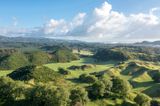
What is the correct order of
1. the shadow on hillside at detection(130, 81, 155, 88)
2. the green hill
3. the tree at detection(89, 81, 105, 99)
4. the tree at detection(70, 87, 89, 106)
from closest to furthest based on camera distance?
the tree at detection(70, 87, 89, 106)
the tree at detection(89, 81, 105, 99)
the green hill
the shadow on hillside at detection(130, 81, 155, 88)

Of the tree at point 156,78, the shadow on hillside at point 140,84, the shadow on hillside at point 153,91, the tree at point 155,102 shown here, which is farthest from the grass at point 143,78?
the tree at point 155,102

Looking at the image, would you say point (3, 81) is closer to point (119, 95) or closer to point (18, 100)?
point (18, 100)

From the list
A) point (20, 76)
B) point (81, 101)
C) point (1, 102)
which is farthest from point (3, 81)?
point (20, 76)

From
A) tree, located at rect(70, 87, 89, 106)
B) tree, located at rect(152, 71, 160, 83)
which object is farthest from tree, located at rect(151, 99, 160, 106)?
tree, located at rect(152, 71, 160, 83)

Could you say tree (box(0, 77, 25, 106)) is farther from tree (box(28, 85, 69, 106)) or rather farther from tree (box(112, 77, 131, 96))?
tree (box(112, 77, 131, 96))

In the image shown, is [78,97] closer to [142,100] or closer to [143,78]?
[142,100]
